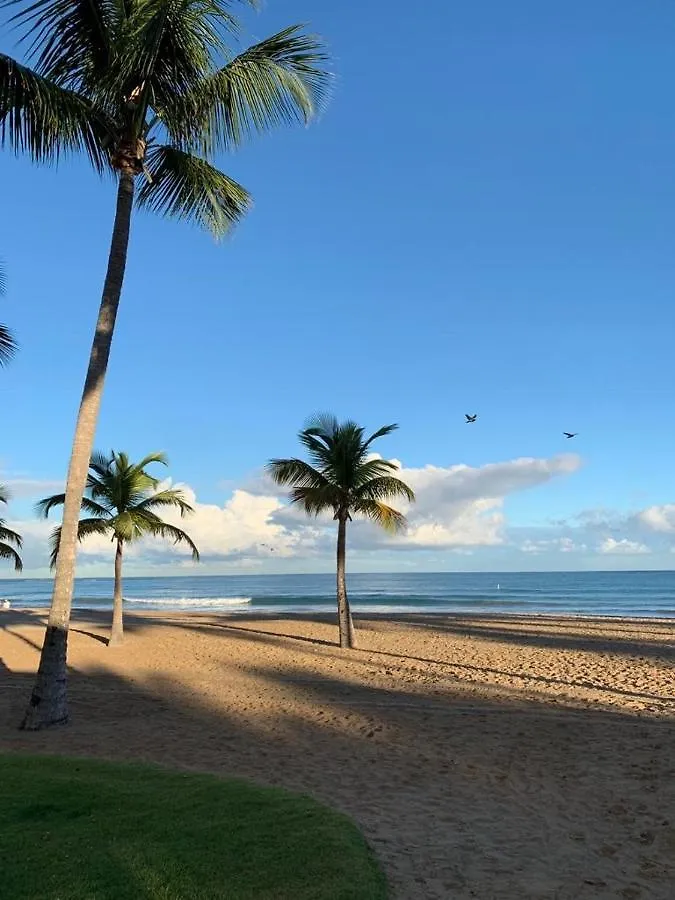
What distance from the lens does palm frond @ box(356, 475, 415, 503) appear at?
18.0 m

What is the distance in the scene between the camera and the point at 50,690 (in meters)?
9.12

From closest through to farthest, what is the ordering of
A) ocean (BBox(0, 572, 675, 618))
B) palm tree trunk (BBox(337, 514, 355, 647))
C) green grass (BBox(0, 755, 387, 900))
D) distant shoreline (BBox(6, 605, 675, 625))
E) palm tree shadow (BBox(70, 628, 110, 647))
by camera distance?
green grass (BBox(0, 755, 387, 900)), palm tree trunk (BBox(337, 514, 355, 647)), palm tree shadow (BBox(70, 628, 110, 647)), distant shoreline (BBox(6, 605, 675, 625)), ocean (BBox(0, 572, 675, 618))

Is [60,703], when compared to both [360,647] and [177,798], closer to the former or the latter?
[177,798]

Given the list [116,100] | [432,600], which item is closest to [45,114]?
[116,100]

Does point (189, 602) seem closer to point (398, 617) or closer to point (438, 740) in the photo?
point (398, 617)

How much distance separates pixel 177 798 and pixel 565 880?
3.09m

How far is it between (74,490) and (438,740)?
613cm

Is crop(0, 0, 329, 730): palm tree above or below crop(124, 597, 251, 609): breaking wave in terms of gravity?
above

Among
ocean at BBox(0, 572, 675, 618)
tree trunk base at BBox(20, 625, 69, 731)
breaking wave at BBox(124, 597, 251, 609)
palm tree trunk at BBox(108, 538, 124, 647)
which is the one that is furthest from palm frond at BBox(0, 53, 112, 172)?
breaking wave at BBox(124, 597, 251, 609)

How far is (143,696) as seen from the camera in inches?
463

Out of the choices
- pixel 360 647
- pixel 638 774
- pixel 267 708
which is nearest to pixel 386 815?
pixel 638 774

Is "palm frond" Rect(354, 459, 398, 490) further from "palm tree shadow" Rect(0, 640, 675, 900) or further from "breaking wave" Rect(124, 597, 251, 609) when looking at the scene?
"breaking wave" Rect(124, 597, 251, 609)

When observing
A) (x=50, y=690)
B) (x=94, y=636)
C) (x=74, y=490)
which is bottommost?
(x=94, y=636)

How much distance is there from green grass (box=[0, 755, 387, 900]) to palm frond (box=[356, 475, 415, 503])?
475 inches
